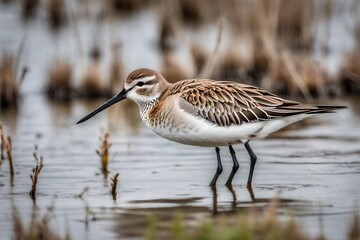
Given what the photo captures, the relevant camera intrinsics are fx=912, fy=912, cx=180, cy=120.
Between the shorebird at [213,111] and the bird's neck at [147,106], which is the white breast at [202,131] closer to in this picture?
the shorebird at [213,111]

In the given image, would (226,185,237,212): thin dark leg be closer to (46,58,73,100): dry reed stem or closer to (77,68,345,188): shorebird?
(77,68,345,188): shorebird

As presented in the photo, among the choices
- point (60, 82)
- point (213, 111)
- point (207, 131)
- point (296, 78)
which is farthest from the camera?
point (60, 82)

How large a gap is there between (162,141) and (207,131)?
3.02 m

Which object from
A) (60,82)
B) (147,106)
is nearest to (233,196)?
(147,106)

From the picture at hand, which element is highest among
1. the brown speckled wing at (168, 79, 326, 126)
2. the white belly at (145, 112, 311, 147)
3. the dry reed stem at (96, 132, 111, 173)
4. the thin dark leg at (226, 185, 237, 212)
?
the brown speckled wing at (168, 79, 326, 126)

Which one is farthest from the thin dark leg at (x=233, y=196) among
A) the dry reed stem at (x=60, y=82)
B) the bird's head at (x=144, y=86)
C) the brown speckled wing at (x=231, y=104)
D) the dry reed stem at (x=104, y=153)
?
the dry reed stem at (x=60, y=82)

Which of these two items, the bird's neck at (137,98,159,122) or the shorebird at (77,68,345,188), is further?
the bird's neck at (137,98,159,122)

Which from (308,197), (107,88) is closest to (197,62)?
(107,88)

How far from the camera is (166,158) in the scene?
10.7m

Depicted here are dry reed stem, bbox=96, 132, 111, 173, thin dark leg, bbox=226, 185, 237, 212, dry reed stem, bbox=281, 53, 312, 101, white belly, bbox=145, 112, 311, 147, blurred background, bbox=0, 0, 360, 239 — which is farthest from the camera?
dry reed stem, bbox=281, 53, 312, 101

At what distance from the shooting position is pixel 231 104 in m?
9.06

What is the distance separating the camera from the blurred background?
25.4 ft

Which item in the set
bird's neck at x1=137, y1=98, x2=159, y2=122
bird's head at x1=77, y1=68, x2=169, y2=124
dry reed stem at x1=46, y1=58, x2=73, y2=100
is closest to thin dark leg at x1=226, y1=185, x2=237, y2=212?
bird's neck at x1=137, y1=98, x2=159, y2=122

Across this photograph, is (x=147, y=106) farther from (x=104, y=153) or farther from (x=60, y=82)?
(x=60, y=82)
